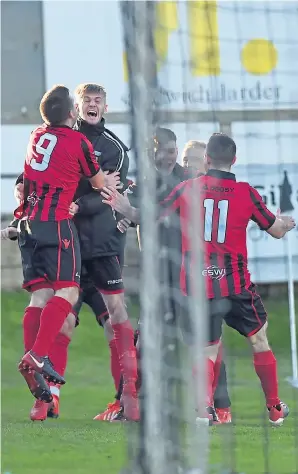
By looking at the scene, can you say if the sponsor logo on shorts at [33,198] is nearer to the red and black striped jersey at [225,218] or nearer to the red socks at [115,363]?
the red and black striped jersey at [225,218]

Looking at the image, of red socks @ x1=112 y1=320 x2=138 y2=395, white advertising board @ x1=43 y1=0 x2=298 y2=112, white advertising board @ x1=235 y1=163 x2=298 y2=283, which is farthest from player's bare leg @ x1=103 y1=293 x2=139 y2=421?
white advertising board @ x1=43 y1=0 x2=298 y2=112

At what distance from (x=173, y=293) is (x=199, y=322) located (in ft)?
2.04

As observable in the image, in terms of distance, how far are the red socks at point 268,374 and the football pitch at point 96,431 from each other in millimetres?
137

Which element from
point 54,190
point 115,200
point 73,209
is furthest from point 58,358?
point 115,200

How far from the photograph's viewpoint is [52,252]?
5.74 m

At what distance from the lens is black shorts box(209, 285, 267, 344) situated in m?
5.84

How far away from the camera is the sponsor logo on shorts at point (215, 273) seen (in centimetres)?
583

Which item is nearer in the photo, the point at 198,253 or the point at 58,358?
the point at 198,253

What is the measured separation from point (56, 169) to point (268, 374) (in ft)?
4.65

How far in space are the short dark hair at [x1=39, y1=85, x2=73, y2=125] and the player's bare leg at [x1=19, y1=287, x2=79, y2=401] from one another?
811 millimetres

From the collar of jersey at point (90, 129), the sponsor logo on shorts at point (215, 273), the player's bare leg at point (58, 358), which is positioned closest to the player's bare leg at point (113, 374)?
the player's bare leg at point (58, 358)

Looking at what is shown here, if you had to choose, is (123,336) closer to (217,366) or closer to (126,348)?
(126,348)

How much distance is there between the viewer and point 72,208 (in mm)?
5934

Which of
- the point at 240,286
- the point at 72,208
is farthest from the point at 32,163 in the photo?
the point at 240,286
